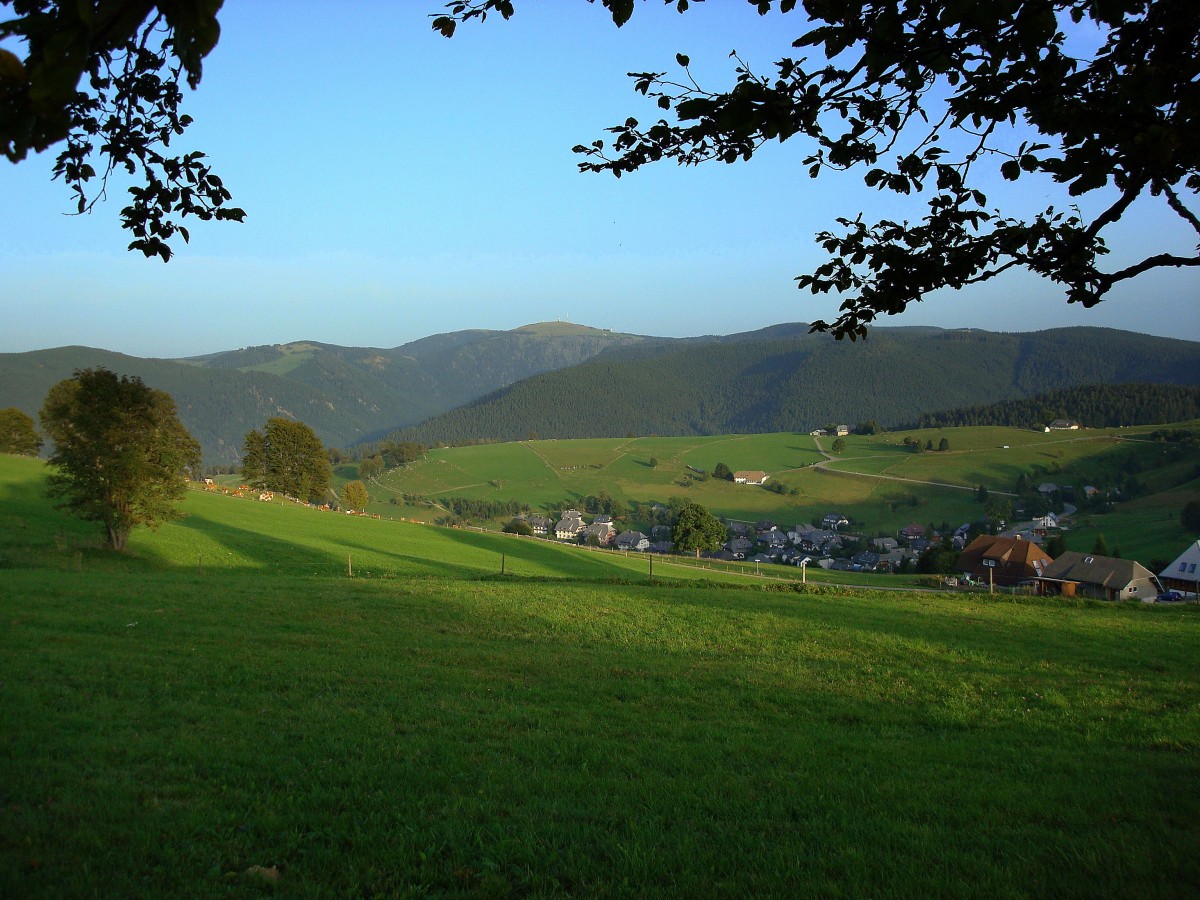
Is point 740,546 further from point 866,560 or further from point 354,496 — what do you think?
point 354,496

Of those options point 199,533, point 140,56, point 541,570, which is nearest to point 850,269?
point 140,56

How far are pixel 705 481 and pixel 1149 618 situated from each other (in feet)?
281

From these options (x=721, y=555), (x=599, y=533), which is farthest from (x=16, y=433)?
(x=721, y=555)

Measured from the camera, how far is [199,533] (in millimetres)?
36875

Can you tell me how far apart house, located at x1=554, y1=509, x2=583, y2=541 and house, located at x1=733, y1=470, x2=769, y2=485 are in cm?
2522

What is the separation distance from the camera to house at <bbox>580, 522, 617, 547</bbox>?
253 feet

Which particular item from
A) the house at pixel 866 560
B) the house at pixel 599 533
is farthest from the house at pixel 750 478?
the house at pixel 866 560

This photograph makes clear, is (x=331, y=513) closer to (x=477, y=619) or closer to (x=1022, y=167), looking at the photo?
(x=477, y=619)

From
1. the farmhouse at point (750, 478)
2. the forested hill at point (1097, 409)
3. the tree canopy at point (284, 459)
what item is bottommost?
the farmhouse at point (750, 478)

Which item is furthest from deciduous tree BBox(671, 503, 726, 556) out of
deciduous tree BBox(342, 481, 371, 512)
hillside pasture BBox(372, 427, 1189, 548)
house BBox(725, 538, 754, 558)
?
deciduous tree BBox(342, 481, 371, 512)

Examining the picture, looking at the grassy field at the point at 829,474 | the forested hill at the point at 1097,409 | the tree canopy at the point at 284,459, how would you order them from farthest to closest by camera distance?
the forested hill at the point at 1097,409
the grassy field at the point at 829,474
the tree canopy at the point at 284,459

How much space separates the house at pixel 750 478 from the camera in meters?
104

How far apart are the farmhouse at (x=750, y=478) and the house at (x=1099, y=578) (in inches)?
2340

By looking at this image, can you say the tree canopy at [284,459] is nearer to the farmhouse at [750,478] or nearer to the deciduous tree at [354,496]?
the deciduous tree at [354,496]
